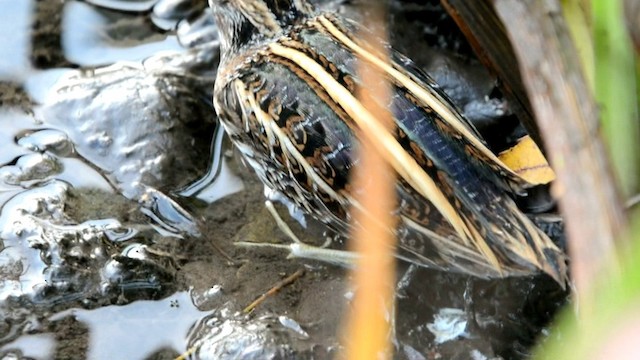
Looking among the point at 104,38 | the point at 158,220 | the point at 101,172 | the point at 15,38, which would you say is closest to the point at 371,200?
the point at 158,220

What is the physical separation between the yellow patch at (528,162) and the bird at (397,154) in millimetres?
79

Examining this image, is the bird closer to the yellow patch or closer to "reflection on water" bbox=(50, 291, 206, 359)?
the yellow patch

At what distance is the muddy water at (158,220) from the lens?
80.7 inches

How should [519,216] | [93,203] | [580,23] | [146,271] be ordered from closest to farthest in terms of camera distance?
[580,23], [519,216], [146,271], [93,203]

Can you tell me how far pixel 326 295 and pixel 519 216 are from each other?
534mm

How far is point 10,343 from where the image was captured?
2.00 metres

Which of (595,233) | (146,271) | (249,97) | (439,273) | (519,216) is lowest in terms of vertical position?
(439,273)

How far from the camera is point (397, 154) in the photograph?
72.7 inches

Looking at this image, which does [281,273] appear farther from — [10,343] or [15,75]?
[15,75]

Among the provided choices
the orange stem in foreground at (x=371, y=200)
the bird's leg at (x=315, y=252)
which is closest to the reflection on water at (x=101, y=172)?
the bird's leg at (x=315, y=252)

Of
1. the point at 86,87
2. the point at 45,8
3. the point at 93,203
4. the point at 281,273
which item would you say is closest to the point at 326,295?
the point at 281,273

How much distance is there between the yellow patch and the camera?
1995 mm

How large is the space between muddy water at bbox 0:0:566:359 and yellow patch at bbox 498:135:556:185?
0.72 ft

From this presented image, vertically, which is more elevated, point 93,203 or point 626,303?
point 626,303
